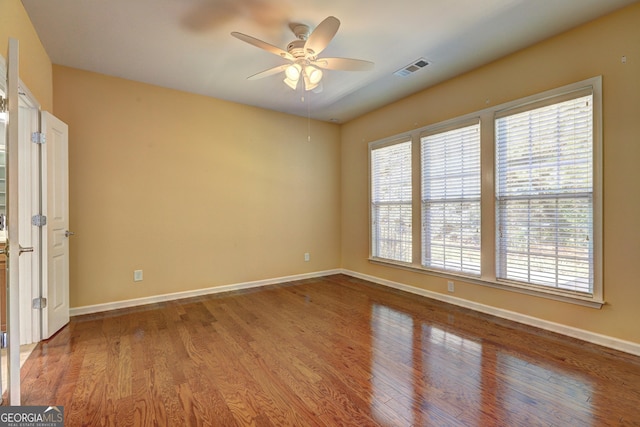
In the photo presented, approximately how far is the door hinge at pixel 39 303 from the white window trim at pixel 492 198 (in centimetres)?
404

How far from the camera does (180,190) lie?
156 inches

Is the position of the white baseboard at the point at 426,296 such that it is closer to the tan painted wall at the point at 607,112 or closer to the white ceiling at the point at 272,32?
the tan painted wall at the point at 607,112

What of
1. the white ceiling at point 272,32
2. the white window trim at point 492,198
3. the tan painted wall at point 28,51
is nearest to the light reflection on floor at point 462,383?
the white window trim at point 492,198

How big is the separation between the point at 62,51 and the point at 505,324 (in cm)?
529

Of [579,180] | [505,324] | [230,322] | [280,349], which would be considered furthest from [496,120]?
[230,322]

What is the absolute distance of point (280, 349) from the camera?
253 centimetres

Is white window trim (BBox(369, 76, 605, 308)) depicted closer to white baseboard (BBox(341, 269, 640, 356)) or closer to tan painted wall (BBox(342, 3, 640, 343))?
tan painted wall (BBox(342, 3, 640, 343))

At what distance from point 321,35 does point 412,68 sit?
160cm

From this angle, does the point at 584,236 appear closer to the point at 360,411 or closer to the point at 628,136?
the point at 628,136

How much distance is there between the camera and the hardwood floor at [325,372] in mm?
1718

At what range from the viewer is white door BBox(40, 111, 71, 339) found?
271 cm

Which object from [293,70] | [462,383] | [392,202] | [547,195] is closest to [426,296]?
[392,202]

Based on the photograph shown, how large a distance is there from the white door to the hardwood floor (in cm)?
23

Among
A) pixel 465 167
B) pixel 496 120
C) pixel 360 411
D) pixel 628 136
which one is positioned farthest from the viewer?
pixel 465 167
